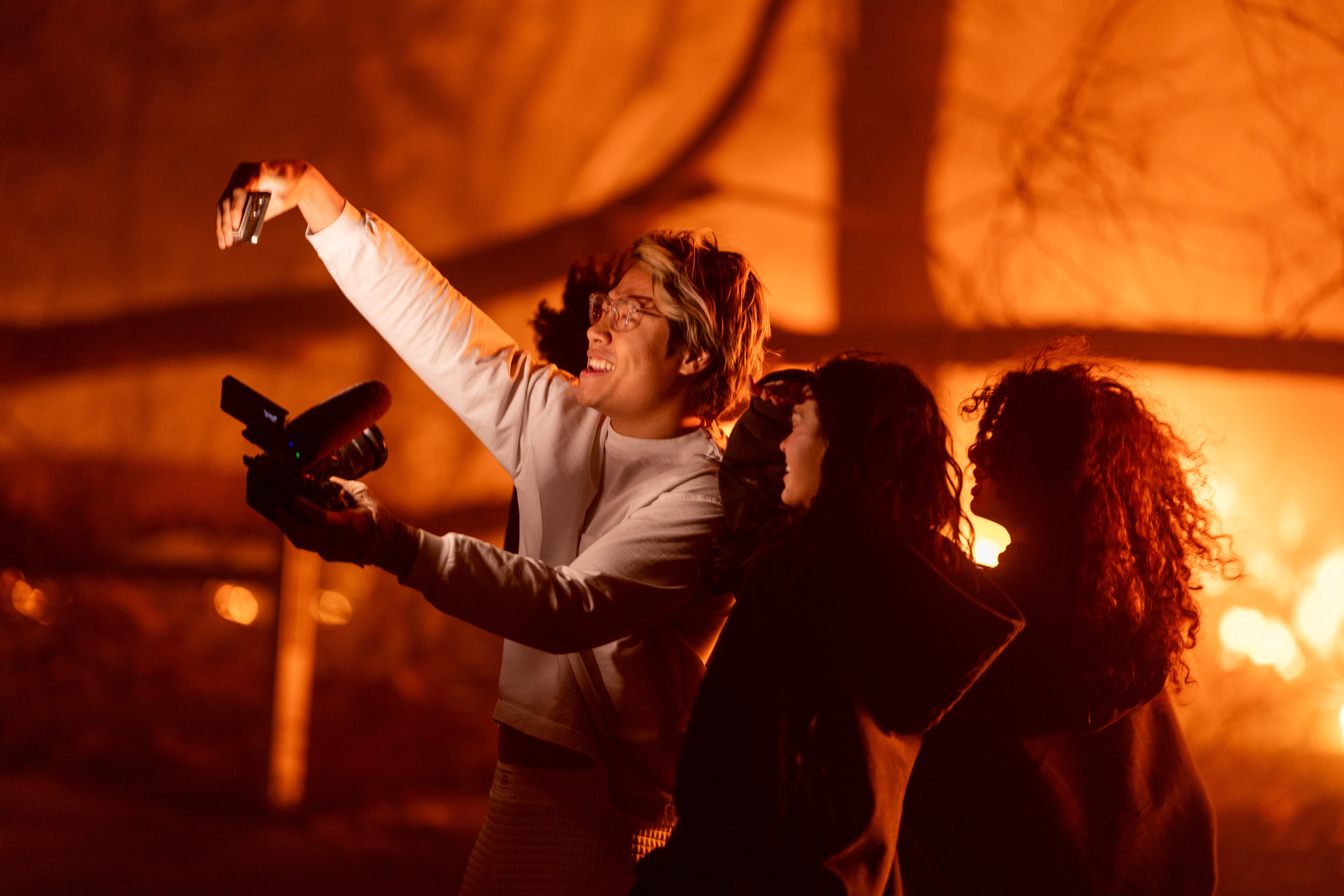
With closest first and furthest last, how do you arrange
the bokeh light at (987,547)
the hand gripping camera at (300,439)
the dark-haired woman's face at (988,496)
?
1. the hand gripping camera at (300,439)
2. the dark-haired woman's face at (988,496)
3. the bokeh light at (987,547)

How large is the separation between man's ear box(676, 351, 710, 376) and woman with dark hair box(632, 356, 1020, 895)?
1.11 ft

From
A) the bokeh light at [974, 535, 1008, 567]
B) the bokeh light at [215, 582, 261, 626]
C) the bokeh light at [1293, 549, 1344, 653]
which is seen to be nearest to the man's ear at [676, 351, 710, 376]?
the bokeh light at [974, 535, 1008, 567]

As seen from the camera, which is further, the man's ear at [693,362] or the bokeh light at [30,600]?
the bokeh light at [30,600]

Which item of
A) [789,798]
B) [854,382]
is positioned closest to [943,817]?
[789,798]

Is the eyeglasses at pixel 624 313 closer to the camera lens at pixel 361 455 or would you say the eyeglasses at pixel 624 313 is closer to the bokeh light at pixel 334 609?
the camera lens at pixel 361 455

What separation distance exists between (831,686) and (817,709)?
30mm

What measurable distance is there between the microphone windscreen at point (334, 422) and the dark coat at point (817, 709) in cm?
50

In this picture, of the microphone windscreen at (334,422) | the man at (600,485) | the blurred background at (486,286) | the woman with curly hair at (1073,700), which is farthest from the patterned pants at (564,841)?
the blurred background at (486,286)

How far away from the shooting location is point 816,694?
1143 millimetres

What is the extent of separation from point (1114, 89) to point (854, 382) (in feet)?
11.0

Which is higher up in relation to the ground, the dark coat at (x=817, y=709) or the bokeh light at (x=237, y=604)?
the dark coat at (x=817, y=709)

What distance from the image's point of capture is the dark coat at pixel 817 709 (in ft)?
3.67

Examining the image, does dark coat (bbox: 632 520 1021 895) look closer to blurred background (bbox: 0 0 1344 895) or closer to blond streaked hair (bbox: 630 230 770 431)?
blond streaked hair (bbox: 630 230 770 431)

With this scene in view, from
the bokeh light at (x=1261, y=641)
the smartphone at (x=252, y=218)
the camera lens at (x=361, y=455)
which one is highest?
the smartphone at (x=252, y=218)
